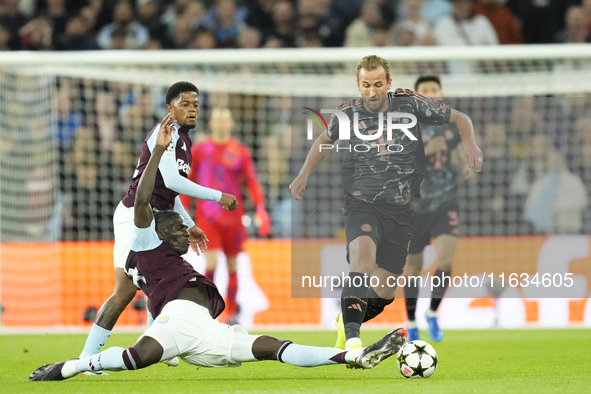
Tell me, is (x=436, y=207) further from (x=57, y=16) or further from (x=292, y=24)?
(x=57, y=16)

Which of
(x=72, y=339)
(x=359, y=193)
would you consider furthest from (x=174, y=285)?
(x=72, y=339)

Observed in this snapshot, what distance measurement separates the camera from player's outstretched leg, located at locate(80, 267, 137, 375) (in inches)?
218

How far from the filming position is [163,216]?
518cm

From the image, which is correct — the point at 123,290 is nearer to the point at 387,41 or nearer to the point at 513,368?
the point at 513,368

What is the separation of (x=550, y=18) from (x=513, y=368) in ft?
27.4

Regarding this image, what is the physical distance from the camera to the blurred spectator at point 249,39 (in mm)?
12484

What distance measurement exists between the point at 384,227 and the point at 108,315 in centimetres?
197

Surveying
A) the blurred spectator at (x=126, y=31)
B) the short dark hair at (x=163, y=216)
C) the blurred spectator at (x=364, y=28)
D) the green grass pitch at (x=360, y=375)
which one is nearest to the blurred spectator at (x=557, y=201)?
the green grass pitch at (x=360, y=375)

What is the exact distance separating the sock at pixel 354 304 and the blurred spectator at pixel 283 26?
7.48m

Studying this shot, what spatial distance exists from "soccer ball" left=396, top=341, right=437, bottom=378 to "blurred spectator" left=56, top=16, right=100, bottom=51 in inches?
356

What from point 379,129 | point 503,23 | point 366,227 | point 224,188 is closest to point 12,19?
point 224,188

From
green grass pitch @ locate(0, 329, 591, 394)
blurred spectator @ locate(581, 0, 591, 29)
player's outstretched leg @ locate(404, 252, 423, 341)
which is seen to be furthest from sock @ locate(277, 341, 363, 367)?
blurred spectator @ locate(581, 0, 591, 29)

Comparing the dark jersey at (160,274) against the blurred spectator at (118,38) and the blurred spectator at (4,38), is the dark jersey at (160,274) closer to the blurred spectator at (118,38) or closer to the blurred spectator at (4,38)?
the blurred spectator at (118,38)

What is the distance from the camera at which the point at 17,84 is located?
10039 millimetres
